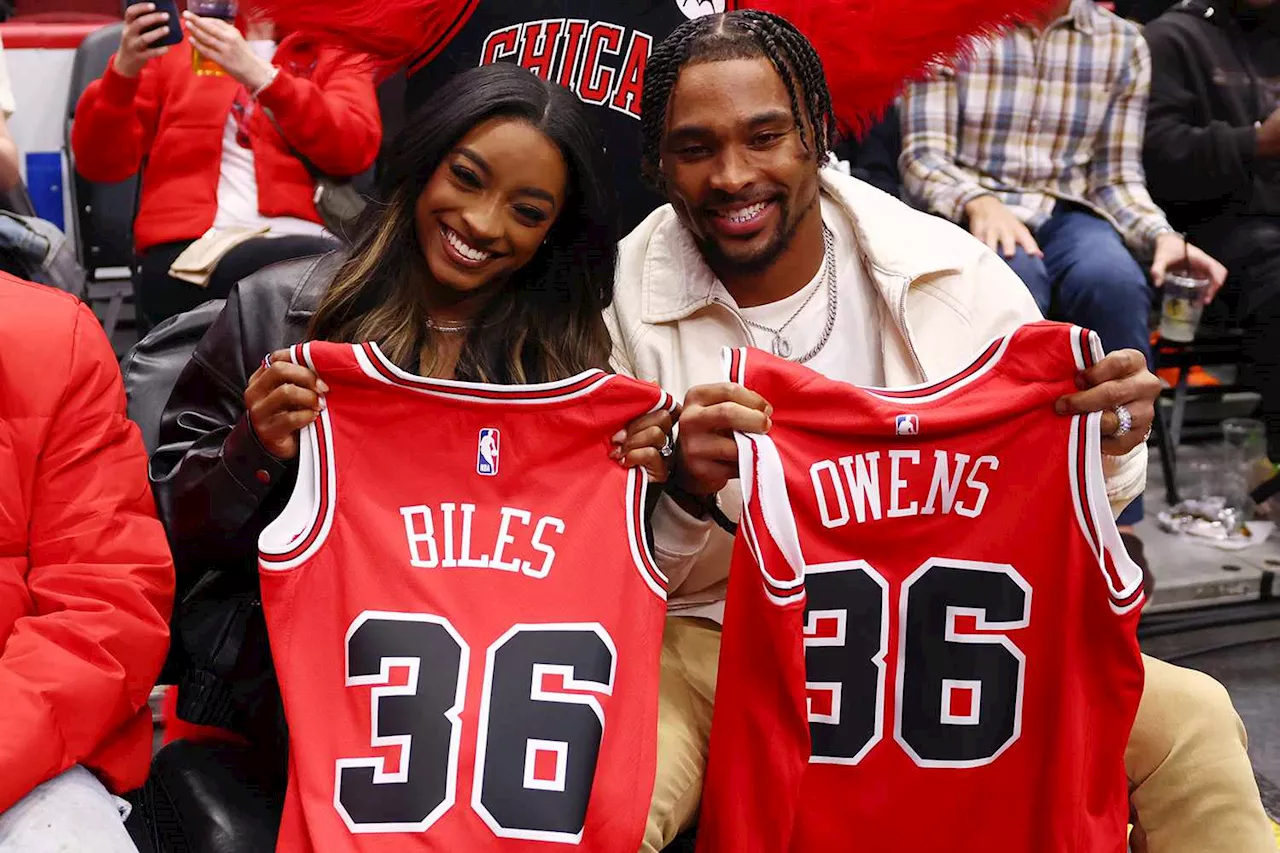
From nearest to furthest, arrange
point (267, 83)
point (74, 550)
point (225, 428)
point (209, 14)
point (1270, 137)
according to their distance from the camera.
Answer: point (74, 550), point (225, 428), point (209, 14), point (267, 83), point (1270, 137)

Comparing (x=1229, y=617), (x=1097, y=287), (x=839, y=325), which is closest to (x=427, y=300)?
(x=839, y=325)

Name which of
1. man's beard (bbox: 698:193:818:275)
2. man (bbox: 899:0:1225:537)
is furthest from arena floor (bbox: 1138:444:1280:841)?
man's beard (bbox: 698:193:818:275)

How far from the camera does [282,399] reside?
57.4 inches

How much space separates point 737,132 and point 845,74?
53 cm

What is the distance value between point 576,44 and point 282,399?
100cm

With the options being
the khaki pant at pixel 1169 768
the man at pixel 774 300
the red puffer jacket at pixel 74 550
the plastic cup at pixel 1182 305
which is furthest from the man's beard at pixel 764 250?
the plastic cup at pixel 1182 305

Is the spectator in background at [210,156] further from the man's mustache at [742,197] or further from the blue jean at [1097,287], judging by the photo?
the blue jean at [1097,287]

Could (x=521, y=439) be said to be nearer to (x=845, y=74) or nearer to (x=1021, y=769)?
(x=1021, y=769)

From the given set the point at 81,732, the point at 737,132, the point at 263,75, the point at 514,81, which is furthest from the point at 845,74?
the point at 81,732

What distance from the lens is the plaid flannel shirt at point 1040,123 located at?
10.1ft

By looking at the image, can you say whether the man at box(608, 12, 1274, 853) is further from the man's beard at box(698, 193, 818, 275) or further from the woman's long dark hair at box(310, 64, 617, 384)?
the woman's long dark hair at box(310, 64, 617, 384)

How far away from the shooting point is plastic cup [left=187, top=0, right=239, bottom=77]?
7.89 ft

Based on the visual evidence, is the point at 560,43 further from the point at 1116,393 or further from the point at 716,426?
the point at 1116,393

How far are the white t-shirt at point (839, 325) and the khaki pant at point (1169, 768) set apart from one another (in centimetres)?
48
